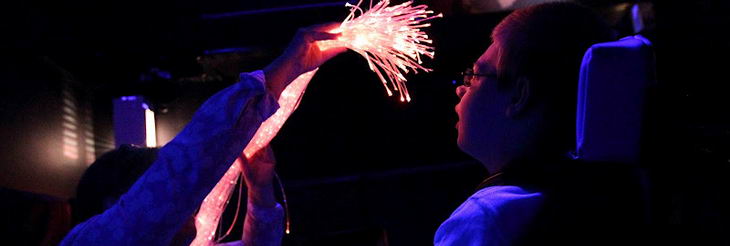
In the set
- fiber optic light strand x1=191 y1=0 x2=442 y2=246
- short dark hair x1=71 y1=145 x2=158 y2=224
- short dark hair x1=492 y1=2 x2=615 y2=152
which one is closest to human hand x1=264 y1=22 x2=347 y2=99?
fiber optic light strand x1=191 y1=0 x2=442 y2=246

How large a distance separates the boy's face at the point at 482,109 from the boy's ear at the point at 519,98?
0.03 metres

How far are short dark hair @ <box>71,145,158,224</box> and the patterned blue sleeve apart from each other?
0.60 m

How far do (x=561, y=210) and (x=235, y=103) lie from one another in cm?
78

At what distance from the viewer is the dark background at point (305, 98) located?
3.14 m

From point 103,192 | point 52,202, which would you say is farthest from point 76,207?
point 52,202

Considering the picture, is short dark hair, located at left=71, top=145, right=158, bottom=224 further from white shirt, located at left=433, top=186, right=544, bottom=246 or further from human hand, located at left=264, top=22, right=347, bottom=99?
white shirt, located at left=433, top=186, right=544, bottom=246

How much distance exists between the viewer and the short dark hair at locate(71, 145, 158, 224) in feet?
6.35

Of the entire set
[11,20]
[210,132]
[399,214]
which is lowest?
[399,214]

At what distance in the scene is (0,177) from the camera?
2826 mm

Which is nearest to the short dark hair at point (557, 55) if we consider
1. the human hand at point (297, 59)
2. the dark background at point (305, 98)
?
the human hand at point (297, 59)

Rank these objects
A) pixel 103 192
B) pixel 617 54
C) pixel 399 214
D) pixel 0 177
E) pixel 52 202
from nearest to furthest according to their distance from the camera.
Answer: pixel 617 54 < pixel 103 192 < pixel 52 202 < pixel 0 177 < pixel 399 214

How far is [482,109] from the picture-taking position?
1388 mm

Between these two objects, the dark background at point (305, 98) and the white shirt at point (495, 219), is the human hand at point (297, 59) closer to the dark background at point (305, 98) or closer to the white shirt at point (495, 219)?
the white shirt at point (495, 219)

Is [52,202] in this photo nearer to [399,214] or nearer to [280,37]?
[280,37]
